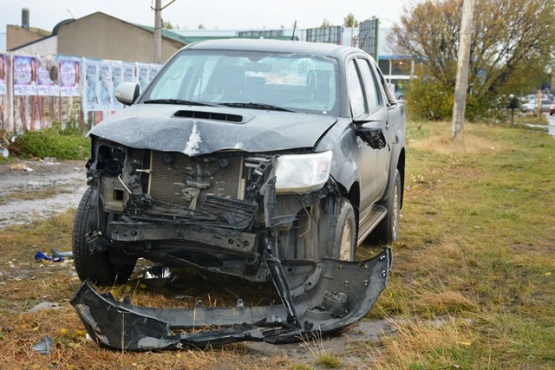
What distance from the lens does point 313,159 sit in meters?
5.72

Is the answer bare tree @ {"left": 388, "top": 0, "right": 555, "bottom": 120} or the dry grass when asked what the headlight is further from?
bare tree @ {"left": 388, "top": 0, "right": 555, "bottom": 120}

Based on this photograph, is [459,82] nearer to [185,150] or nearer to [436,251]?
[436,251]

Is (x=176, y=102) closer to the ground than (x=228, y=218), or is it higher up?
higher up

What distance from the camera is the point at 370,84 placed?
8312mm

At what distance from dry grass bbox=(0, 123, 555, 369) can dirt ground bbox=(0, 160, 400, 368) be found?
40 mm

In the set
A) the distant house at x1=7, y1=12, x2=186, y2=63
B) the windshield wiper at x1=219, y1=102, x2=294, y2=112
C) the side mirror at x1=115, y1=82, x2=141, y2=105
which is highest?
the distant house at x1=7, y1=12, x2=186, y2=63

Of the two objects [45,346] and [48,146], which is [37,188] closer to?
[48,146]

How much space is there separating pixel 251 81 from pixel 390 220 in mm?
2484

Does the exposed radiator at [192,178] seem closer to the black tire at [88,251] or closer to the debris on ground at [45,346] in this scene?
the black tire at [88,251]

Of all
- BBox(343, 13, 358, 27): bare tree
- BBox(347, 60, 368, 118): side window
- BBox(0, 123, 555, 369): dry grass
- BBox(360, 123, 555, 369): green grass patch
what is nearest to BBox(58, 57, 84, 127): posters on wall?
BBox(360, 123, 555, 369): green grass patch

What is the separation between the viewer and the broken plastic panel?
5.09 metres

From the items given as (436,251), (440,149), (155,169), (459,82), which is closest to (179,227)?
(155,169)

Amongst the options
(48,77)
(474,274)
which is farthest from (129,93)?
(48,77)

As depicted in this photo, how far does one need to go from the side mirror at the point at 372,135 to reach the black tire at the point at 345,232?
59cm
